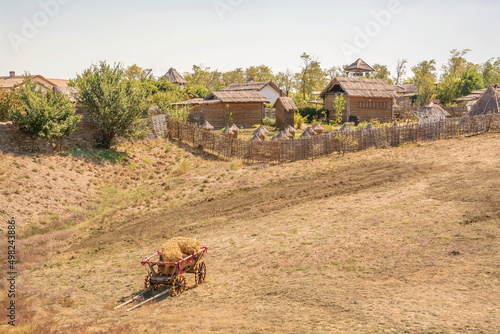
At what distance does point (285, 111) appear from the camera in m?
46.5

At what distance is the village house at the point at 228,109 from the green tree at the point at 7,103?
17302mm

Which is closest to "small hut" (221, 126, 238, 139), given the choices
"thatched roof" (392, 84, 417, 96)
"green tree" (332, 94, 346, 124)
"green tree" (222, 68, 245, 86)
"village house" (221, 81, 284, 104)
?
"green tree" (332, 94, 346, 124)

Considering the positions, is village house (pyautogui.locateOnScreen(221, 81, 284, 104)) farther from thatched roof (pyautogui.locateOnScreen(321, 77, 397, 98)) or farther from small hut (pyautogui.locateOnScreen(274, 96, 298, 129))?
small hut (pyautogui.locateOnScreen(274, 96, 298, 129))

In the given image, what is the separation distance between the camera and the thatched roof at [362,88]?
173ft

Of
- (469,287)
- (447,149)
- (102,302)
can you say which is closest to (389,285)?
(469,287)

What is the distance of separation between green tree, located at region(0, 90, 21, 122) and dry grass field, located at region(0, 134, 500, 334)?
4235 millimetres

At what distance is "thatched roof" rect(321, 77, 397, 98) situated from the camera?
173 feet

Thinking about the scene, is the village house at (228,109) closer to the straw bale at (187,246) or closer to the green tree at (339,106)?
the green tree at (339,106)

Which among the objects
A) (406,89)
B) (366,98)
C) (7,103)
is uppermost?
(406,89)

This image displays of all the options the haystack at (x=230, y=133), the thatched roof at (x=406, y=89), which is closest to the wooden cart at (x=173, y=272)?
the haystack at (x=230, y=133)

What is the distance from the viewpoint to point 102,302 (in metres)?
15.2

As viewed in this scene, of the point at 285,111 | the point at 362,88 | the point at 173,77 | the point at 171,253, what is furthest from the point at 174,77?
the point at 171,253

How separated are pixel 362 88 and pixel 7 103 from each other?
35356 millimetres

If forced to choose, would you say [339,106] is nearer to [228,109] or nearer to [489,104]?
[228,109]
